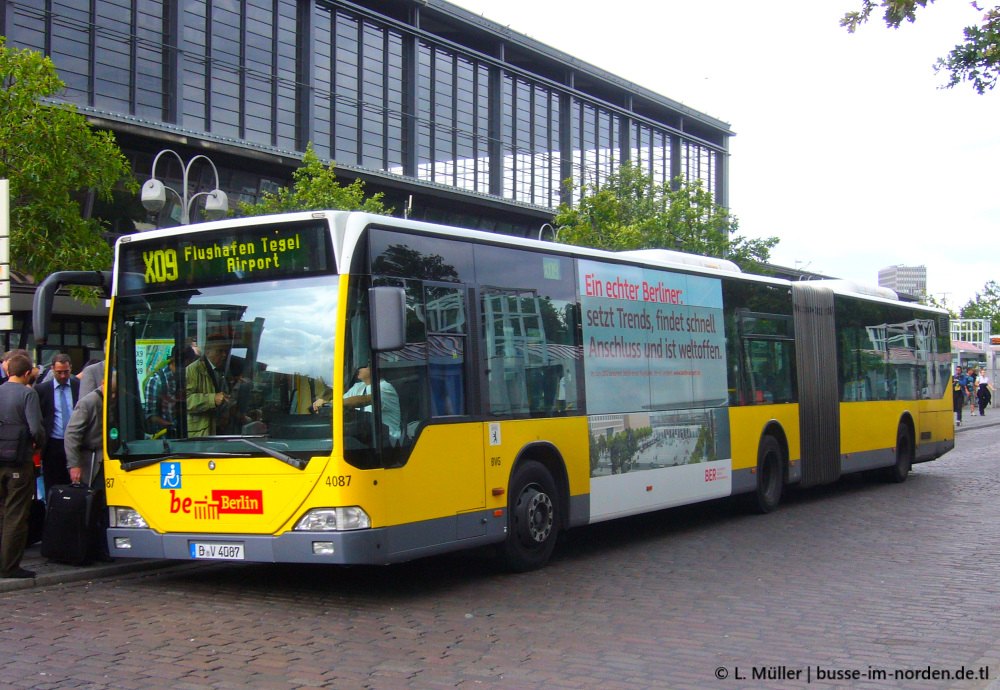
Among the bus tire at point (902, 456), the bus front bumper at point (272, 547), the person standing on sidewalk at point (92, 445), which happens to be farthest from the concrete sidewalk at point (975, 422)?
the bus front bumper at point (272, 547)

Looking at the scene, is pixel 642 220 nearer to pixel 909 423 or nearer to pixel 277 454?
pixel 909 423

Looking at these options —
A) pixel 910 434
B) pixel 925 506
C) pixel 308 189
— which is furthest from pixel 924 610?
Answer: pixel 308 189

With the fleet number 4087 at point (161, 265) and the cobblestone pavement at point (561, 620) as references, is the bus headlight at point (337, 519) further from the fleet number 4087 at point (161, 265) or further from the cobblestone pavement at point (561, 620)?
the fleet number 4087 at point (161, 265)

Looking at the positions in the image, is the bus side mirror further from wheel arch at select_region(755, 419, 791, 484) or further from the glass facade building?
the glass facade building

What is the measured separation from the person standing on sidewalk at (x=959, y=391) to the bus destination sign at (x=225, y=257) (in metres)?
26.5

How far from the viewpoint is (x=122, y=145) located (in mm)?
28469

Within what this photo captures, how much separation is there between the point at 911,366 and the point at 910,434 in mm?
1178

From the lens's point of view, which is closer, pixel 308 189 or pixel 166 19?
pixel 308 189

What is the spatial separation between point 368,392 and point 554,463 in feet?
8.99

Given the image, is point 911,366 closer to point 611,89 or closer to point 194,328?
point 194,328

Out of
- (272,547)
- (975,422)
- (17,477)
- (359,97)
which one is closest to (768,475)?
(272,547)

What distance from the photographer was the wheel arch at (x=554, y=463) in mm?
9727

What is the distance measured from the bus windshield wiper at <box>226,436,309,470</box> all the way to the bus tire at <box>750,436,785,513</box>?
7739mm

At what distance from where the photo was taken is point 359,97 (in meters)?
36.4
